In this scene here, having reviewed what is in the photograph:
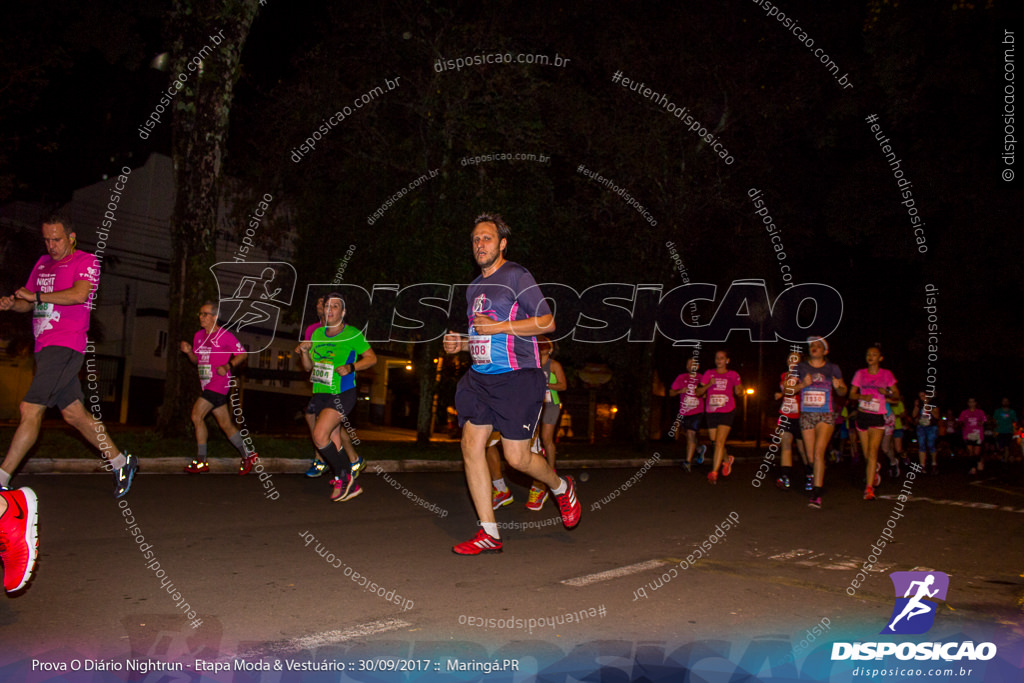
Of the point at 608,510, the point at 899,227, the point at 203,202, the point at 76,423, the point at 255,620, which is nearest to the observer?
the point at 255,620

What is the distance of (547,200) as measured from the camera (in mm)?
18844

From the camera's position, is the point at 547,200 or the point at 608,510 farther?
the point at 547,200

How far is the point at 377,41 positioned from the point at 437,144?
7.63ft

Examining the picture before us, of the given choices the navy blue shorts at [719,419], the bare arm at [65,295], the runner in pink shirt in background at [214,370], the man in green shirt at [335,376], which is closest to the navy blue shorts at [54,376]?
the bare arm at [65,295]

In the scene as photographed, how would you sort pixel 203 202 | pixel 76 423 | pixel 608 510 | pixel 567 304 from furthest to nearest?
pixel 567 304 → pixel 203 202 → pixel 608 510 → pixel 76 423

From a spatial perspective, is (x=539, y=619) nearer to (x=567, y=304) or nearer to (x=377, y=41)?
(x=377, y=41)

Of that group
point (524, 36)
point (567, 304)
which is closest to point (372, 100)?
point (524, 36)

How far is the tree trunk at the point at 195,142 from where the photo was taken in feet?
45.7

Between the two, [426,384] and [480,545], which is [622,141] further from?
[480,545]

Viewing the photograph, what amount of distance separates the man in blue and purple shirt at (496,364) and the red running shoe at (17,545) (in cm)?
255

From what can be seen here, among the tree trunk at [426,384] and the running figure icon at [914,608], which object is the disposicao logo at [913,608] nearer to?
the running figure icon at [914,608]

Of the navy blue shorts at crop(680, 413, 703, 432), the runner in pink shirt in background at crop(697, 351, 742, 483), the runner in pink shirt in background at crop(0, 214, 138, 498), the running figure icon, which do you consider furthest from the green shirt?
the navy blue shorts at crop(680, 413, 703, 432)

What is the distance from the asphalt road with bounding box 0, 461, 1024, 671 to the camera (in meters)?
3.88

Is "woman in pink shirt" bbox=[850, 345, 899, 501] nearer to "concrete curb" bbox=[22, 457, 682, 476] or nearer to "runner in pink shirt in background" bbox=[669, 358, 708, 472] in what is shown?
"runner in pink shirt in background" bbox=[669, 358, 708, 472]
